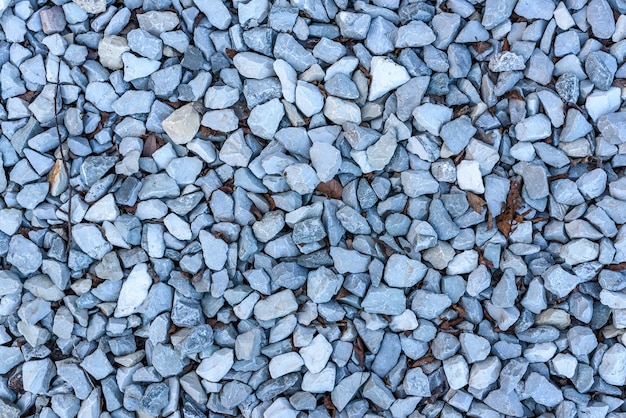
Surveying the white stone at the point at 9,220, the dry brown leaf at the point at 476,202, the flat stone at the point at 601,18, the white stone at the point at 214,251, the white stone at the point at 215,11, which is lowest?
the white stone at the point at 9,220

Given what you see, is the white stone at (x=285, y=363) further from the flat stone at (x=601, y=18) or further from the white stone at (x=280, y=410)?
the flat stone at (x=601, y=18)

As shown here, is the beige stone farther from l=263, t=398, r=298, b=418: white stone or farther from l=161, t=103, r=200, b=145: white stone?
l=263, t=398, r=298, b=418: white stone

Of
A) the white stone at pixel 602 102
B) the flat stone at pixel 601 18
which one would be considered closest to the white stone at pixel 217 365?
the white stone at pixel 602 102

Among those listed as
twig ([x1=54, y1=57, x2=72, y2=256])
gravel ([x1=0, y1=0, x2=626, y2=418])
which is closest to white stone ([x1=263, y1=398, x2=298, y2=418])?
gravel ([x1=0, y1=0, x2=626, y2=418])

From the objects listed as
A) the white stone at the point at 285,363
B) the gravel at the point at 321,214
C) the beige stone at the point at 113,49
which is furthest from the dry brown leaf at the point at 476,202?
the beige stone at the point at 113,49

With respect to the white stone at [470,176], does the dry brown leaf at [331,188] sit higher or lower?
lower

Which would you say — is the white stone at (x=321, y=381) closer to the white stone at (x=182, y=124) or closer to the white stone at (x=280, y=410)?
the white stone at (x=280, y=410)

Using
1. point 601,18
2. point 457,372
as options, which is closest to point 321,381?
point 457,372

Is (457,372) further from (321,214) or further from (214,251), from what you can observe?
(214,251)
